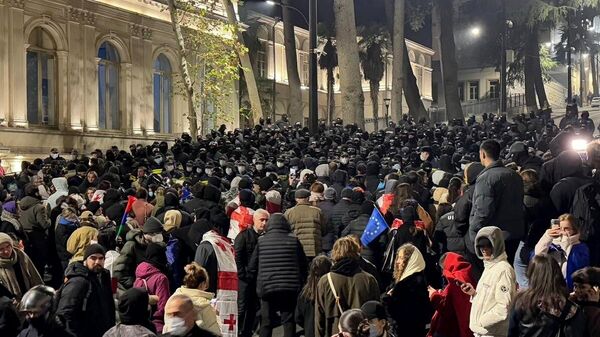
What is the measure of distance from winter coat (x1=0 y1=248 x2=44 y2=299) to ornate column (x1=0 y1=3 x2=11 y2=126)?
23039mm

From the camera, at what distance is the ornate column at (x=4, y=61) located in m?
30.3

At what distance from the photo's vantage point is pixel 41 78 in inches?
1303

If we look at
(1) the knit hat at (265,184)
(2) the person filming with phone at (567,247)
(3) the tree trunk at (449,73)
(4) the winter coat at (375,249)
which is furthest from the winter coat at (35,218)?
(3) the tree trunk at (449,73)

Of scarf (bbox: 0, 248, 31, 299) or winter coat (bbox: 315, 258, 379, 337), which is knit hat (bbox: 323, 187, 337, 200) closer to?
winter coat (bbox: 315, 258, 379, 337)

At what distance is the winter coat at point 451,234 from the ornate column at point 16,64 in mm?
23078

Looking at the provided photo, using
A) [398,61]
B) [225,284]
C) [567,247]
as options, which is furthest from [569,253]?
[398,61]

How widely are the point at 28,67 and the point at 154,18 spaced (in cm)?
755

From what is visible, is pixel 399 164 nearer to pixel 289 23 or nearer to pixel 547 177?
pixel 547 177

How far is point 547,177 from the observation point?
32.2 feet

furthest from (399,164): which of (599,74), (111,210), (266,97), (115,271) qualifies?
(599,74)

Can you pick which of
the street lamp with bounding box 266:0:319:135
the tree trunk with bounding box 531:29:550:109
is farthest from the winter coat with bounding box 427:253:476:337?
the tree trunk with bounding box 531:29:550:109

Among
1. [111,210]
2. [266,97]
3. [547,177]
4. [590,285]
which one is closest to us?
[590,285]

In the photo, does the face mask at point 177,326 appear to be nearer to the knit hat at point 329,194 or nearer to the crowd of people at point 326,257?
the crowd of people at point 326,257

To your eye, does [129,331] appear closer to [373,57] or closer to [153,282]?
[153,282]
